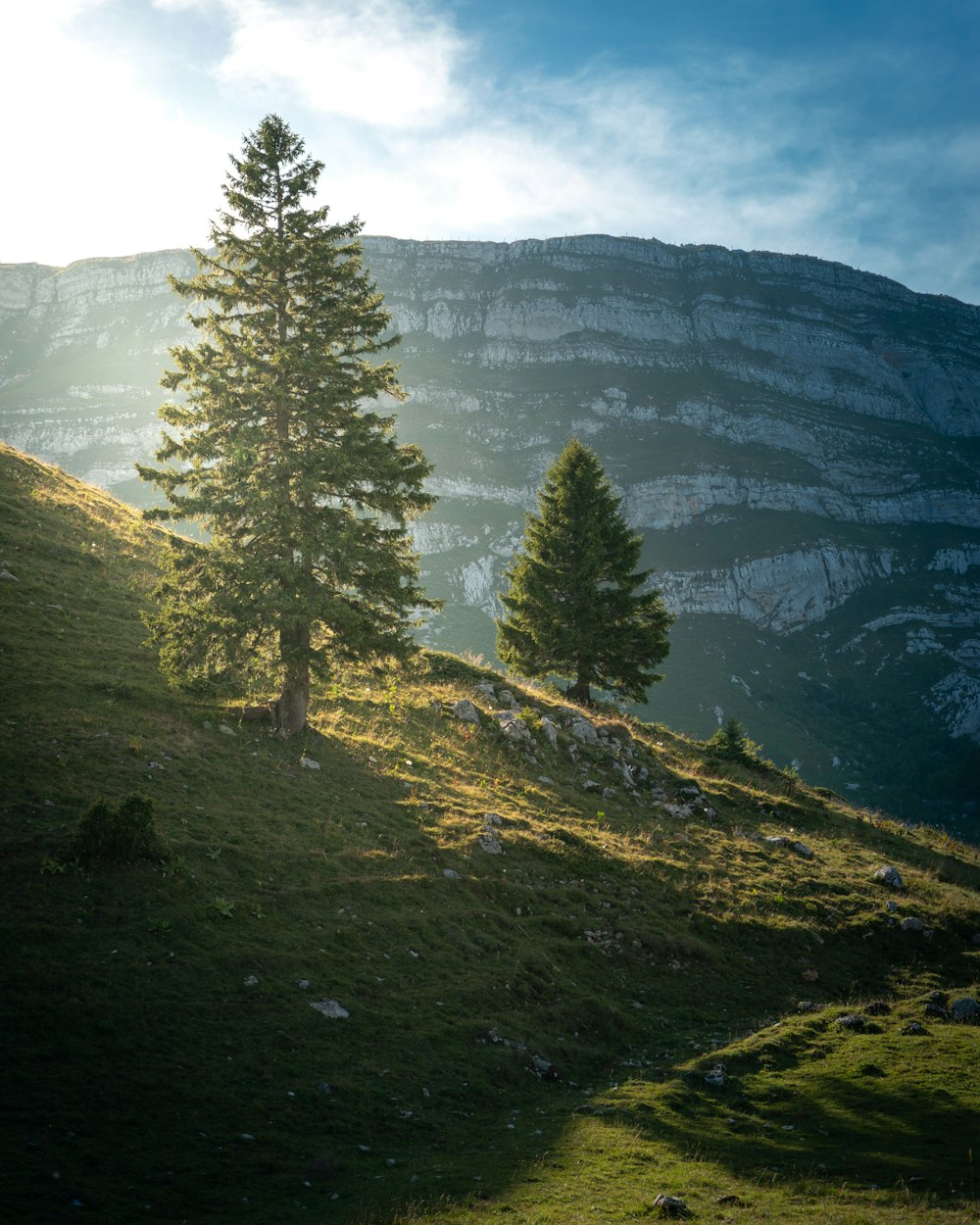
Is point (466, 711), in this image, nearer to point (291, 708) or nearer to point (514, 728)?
point (514, 728)

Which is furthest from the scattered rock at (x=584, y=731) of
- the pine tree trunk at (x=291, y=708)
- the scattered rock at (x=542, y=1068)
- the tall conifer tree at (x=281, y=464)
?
the scattered rock at (x=542, y=1068)

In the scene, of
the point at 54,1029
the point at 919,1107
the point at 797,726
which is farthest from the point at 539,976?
the point at 797,726

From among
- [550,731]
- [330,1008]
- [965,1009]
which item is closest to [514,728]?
[550,731]

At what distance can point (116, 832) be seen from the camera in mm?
10195

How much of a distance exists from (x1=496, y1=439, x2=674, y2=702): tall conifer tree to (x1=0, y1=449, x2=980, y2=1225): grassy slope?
9.25 m

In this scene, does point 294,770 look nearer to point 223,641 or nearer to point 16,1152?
point 223,641

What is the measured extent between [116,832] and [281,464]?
914 cm

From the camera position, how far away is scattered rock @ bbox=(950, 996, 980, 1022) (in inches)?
471

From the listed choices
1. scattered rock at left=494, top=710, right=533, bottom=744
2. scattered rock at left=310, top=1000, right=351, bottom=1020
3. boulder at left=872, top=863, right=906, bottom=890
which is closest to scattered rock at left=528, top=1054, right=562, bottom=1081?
scattered rock at left=310, top=1000, right=351, bottom=1020

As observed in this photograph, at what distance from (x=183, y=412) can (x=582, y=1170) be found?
1671 cm

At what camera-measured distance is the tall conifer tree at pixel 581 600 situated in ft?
96.4

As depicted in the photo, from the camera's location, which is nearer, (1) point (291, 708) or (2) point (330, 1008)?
(2) point (330, 1008)

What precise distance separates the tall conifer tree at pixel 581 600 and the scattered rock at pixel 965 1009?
17.8 meters

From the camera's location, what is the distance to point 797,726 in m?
137
